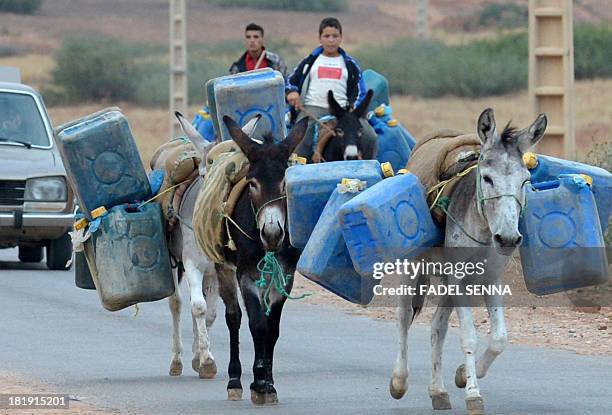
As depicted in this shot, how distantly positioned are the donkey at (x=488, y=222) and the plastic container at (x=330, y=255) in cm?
46

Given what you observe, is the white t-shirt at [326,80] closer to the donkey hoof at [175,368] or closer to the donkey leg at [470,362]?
the donkey hoof at [175,368]


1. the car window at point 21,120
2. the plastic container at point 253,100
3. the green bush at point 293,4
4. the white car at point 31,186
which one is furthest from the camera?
the green bush at point 293,4

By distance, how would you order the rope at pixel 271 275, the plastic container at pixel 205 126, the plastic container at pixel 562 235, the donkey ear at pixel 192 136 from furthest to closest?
the plastic container at pixel 205 126
the donkey ear at pixel 192 136
the rope at pixel 271 275
the plastic container at pixel 562 235

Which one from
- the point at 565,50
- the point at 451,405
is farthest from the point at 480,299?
the point at 565,50

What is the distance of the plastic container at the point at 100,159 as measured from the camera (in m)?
12.0

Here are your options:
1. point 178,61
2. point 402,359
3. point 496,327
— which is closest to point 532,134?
point 496,327

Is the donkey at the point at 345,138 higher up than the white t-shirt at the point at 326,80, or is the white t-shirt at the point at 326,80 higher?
the white t-shirt at the point at 326,80

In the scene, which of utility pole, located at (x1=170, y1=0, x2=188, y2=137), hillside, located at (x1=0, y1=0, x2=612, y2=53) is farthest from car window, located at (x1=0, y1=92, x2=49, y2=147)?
hillside, located at (x1=0, y1=0, x2=612, y2=53)

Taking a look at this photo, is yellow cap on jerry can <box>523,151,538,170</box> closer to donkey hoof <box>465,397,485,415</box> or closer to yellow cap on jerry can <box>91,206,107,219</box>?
donkey hoof <box>465,397,485,415</box>

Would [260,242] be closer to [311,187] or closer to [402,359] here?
[311,187]

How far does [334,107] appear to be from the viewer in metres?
17.6

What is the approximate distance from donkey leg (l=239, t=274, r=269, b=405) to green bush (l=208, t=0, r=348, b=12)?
73012 millimetres

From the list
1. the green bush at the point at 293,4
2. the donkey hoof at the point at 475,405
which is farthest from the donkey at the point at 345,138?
the green bush at the point at 293,4

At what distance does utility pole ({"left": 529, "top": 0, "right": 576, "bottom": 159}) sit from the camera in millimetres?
19531
